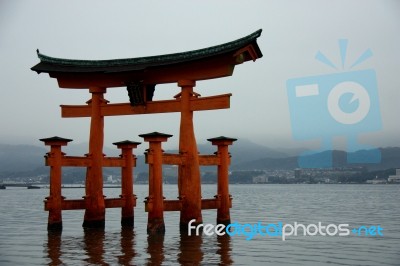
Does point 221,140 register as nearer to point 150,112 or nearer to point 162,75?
point 150,112

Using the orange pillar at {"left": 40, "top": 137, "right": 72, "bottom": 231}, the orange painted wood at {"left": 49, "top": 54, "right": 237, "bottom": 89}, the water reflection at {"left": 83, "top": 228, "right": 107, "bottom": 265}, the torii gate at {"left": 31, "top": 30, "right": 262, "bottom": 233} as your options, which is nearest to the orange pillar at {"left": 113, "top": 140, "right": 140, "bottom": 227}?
the torii gate at {"left": 31, "top": 30, "right": 262, "bottom": 233}

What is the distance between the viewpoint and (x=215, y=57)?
50.8 ft

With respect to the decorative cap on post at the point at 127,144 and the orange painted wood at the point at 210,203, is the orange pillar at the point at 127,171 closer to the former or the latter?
the decorative cap on post at the point at 127,144

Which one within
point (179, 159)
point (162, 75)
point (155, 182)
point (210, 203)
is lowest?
point (210, 203)

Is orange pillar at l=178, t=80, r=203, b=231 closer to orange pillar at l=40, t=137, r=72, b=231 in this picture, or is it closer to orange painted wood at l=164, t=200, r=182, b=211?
orange painted wood at l=164, t=200, r=182, b=211

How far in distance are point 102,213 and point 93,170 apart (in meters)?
1.75

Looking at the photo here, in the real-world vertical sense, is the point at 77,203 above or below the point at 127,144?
below

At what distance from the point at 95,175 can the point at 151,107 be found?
11.2 ft

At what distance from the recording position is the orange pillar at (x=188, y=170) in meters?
15.9

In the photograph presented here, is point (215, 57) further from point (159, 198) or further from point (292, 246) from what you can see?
point (292, 246)

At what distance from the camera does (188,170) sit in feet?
52.3

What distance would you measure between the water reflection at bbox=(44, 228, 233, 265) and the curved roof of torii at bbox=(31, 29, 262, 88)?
18.6ft

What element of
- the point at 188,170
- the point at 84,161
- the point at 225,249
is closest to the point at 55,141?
the point at 84,161

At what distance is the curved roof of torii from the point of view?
50.2 feet
